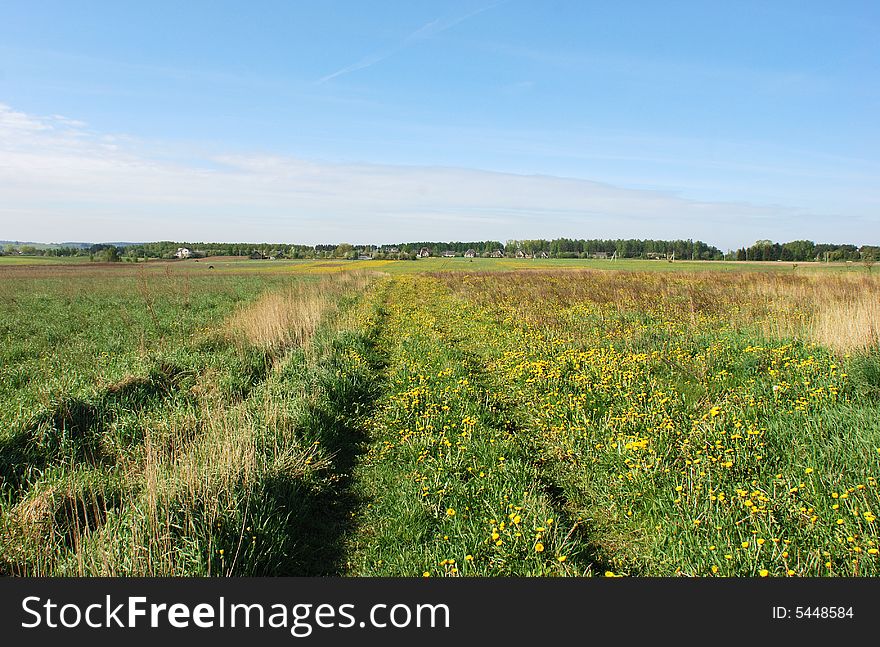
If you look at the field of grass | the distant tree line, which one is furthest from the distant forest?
the field of grass

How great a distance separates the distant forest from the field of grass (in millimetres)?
99927

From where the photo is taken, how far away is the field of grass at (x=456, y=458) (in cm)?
371

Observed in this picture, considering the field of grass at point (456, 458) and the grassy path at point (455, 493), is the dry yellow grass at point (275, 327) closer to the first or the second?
the field of grass at point (456, 458)

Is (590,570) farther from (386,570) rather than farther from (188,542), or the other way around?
(188,542)

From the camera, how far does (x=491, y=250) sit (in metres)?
174

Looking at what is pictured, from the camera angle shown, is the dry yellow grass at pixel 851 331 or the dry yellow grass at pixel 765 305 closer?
the dry yellow grass at pixel 851 331

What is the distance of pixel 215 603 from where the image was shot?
316 cm

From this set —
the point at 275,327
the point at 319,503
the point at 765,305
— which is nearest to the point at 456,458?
the point at 319,503

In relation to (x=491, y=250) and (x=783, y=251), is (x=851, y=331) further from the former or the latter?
(x=491, y=250)

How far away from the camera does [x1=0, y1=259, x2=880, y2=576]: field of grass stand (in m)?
3.71

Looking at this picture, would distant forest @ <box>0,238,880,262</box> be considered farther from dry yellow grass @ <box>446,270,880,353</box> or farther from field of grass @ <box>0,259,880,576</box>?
field of grass @ <box>0,259,880,576</box>

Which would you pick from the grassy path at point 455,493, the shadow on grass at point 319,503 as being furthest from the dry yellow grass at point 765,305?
the shadow on grass at point 319,503

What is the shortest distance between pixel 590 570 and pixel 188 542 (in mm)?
2982

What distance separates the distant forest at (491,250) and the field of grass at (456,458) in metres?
99.9
